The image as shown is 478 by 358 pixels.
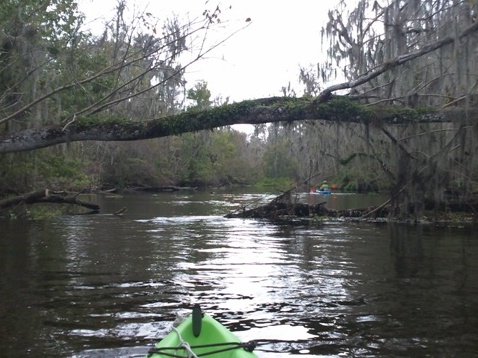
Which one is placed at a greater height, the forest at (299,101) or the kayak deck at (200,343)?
the forest at (299,101)

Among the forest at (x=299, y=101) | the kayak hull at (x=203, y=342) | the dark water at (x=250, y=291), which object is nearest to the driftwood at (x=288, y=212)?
the forest at (x=299, y=101)

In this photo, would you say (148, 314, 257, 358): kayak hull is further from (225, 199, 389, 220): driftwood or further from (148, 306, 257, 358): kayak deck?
(225, 199, 389, 220): driftwood

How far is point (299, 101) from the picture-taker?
11812 millimetres

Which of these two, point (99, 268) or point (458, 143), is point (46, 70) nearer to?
point (99, 268)

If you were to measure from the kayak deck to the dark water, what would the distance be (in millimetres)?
920

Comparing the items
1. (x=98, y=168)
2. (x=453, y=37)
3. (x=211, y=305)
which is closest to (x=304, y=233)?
(x=453, y=37)

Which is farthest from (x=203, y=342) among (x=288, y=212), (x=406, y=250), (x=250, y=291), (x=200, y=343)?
(x=288, y=212)

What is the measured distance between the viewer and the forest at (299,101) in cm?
1168

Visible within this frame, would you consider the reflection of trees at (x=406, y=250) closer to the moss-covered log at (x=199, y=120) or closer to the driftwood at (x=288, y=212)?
the moss-covered log at (x=199, y=120)

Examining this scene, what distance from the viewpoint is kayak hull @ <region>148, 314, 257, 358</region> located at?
15.5 feet

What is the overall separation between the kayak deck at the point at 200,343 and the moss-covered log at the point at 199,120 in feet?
22.6

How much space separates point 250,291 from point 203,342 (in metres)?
3.90

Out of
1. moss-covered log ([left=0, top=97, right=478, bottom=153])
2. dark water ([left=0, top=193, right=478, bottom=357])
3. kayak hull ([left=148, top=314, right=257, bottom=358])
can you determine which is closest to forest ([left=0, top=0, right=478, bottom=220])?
moss-covered log ([left=0, top=97, right=478, bottom=153])

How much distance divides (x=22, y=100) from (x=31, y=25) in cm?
212
